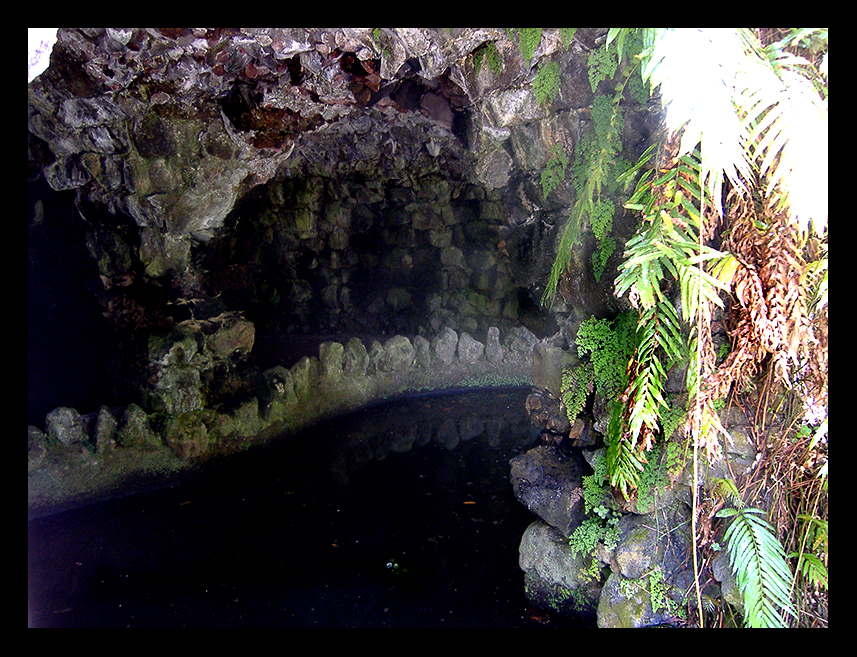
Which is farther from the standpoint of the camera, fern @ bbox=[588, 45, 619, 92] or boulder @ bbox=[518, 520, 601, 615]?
boulder @ bbox=[518, 520, 601, 615]

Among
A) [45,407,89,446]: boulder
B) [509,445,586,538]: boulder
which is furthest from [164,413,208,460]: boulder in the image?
[509,445,586,538]: boulder

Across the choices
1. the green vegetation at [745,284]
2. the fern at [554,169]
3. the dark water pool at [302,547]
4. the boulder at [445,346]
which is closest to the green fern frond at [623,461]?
the green vegetation at [745,284]

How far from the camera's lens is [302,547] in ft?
13.1

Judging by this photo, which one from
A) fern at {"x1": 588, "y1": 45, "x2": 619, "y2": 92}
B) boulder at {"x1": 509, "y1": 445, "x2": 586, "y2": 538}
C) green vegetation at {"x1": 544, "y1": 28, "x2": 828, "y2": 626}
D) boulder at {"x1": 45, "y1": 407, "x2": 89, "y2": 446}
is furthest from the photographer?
boulder at {"x1": 45, "y1": 407, "x2": 89, "y2": 446}

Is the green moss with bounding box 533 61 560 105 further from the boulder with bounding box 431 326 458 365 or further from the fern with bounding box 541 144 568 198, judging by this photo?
the boulder with bounding box 431 326 458 365

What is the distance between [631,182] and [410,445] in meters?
3.76

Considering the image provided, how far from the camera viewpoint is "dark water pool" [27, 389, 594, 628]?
132 inches

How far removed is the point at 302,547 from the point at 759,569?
295cm

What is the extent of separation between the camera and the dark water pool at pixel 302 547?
3342mm

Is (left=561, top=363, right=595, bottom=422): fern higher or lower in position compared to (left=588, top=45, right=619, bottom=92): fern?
lower

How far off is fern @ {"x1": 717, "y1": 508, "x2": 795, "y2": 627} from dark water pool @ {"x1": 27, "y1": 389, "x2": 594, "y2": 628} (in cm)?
116

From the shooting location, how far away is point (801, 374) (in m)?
2.57

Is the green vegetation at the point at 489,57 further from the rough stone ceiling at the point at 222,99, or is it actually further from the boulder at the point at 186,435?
the boulder at the point at 186,435

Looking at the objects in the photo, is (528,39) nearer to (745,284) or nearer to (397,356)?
(745,284)
